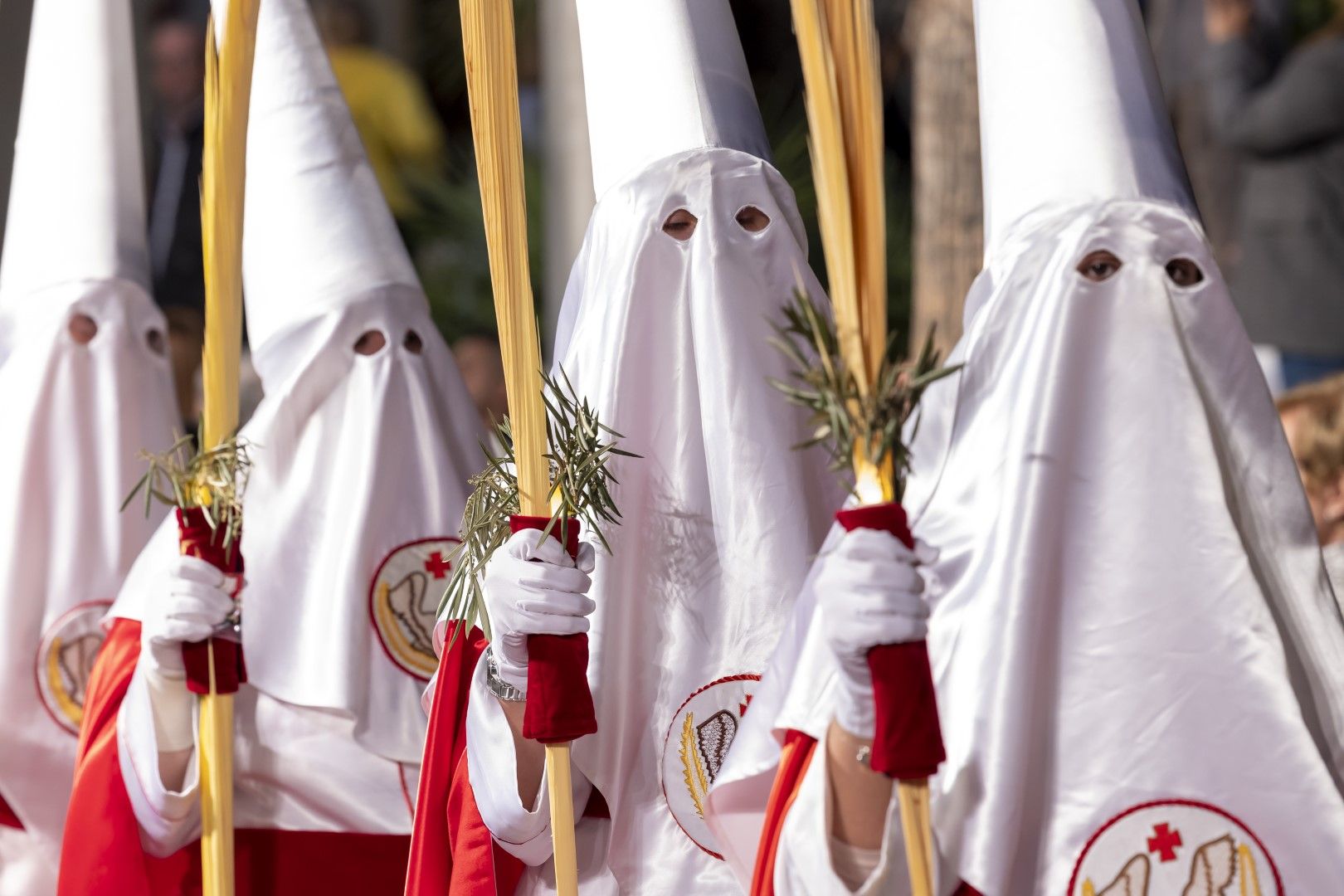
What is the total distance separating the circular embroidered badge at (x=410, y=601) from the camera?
3986 mm

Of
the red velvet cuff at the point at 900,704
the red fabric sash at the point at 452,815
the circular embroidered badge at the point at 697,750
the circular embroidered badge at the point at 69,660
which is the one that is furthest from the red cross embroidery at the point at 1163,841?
the circular embroidered badge at the point at 69,660

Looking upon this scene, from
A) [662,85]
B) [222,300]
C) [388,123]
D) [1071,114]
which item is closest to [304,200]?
[222,300]

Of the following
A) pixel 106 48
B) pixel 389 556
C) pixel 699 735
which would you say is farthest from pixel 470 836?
pixel 106 48

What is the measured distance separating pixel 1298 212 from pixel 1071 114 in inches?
Answer: 187

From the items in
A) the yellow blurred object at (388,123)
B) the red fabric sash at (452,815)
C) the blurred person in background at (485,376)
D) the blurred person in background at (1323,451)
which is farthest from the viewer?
the yellow blurred object at (388,123)

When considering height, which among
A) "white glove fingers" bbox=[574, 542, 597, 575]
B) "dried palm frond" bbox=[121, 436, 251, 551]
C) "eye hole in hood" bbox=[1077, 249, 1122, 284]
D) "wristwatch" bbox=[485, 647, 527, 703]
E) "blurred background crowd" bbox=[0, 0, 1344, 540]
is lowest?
"wristwatch" bbox=[485, 647, 527, 703]

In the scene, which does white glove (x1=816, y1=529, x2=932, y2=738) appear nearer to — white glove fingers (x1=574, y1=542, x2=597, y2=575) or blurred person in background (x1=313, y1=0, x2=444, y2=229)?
white glove fingers (x1=574, y1=542, x2=597, y2=575)

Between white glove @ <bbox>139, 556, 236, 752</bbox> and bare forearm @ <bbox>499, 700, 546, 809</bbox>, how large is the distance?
0.76 meters

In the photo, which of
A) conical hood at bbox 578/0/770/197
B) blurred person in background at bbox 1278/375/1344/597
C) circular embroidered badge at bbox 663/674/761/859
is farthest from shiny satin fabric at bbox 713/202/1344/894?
blurred person in background at bbox 1278/375/1344/597

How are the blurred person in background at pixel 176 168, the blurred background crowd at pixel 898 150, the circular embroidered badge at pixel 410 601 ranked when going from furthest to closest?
the blurred person in background at pixel 176 168
the blurred background crowd at pixel 898 150
the circular embroidered badge at pixel 410 601

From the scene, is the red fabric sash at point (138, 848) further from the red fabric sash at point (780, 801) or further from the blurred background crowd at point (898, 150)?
the blurred background crowd at point (898, 150)

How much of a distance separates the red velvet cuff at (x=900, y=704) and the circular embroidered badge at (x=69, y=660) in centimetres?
255

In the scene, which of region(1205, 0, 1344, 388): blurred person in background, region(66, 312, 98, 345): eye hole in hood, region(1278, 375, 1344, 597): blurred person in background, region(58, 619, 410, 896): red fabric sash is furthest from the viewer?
region(1205, 0, 1344, 388): blurred person in background

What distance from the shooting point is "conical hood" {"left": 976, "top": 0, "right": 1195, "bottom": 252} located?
110 inches
